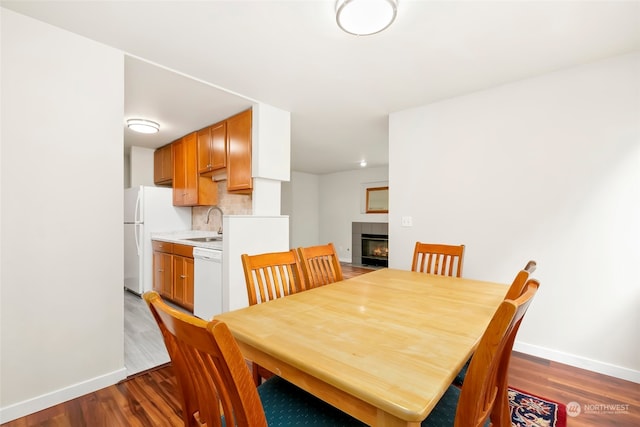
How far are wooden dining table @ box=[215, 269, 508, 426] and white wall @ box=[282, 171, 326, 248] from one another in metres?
5.33

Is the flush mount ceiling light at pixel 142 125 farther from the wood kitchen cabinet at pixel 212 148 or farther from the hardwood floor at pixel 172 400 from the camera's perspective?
the hardwood floor at pixel 172 400

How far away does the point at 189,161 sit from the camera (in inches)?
148

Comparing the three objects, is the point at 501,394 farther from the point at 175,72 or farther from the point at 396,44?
the point at 175,72

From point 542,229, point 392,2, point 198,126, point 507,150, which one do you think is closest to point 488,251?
point 542,229

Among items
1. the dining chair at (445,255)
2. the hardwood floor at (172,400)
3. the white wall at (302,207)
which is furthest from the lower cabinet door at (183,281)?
the white wall at (302,207)

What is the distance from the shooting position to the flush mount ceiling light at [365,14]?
140 cm

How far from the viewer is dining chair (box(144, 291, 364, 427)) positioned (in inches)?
21.5

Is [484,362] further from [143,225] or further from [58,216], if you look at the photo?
[143,225]

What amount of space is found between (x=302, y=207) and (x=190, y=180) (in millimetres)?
3537

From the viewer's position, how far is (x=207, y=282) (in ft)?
9.14

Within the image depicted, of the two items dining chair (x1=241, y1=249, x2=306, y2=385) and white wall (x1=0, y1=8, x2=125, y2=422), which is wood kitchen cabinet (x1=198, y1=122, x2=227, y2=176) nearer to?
white wall (x1=0, y1=8, x2=125, y2=422)

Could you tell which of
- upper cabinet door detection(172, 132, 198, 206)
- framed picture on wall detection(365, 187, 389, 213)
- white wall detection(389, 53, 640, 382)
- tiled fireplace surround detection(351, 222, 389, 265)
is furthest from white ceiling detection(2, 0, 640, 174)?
tiled fireplace surround detection(351, 222, 389, 265)

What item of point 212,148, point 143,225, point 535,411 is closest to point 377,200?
point 212,148

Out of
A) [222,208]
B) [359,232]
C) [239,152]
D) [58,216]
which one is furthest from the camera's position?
[359,232]
